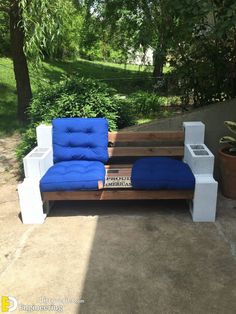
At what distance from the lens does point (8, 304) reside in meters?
2.57

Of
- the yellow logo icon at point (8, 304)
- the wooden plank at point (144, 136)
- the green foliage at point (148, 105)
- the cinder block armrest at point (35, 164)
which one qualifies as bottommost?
the yellow logo icon at point (8, 304)

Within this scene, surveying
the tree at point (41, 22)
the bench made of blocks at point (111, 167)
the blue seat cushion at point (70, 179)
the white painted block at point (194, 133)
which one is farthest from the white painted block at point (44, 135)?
the white painted block at point (194, 133)

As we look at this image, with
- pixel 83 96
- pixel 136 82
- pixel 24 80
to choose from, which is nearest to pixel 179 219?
pixel 83 96

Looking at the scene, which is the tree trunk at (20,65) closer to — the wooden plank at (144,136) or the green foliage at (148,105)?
the green foliage at (148,105)

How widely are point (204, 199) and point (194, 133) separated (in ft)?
3.31

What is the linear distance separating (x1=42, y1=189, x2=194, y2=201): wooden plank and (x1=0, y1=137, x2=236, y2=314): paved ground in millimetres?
250

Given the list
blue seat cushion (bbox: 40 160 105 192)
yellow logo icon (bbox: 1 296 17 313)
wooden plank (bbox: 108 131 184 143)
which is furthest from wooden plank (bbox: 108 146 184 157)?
yellow logo icon (bbox: 1 296 17 313)

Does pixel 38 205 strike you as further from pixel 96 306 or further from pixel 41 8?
pixel 41 8

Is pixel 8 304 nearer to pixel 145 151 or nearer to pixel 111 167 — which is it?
pixel 111 167

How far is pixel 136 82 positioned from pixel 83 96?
4835mm

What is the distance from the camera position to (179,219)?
3766 mm

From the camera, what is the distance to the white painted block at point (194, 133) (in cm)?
430

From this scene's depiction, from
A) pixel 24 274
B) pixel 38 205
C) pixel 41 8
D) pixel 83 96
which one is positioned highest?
pixel 41 8

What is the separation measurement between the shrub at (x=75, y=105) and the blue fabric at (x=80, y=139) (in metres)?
0.31
